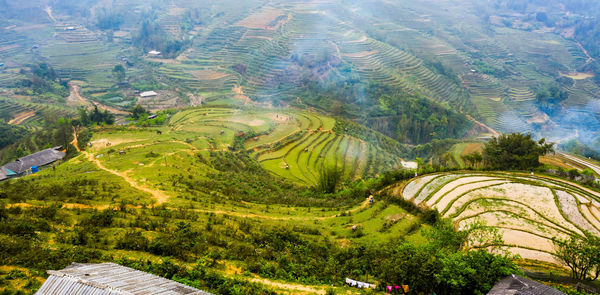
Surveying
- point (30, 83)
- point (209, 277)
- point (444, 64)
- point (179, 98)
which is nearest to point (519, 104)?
point (444, 64)

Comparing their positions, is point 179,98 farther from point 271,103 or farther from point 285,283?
point 285,283

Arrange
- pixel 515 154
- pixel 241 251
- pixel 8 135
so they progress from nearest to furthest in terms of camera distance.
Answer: pixel 241 251 → pixel 515 154 → pixel 8 135

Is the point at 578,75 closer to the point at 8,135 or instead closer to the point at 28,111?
the point at 8,135

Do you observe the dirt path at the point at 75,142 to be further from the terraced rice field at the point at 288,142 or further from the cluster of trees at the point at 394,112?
the cluster of trees at the point at 394,112

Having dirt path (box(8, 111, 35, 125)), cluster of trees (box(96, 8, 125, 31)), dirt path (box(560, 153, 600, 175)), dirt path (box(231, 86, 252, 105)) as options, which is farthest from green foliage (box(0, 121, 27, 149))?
cluster of trees (box(96, 8, 125, 31))

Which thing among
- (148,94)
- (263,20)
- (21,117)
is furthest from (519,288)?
(263,20)

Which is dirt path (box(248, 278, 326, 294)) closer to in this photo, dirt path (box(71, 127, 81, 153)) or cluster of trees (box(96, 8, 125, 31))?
dirt path (box(71, 127, 81, 153))
